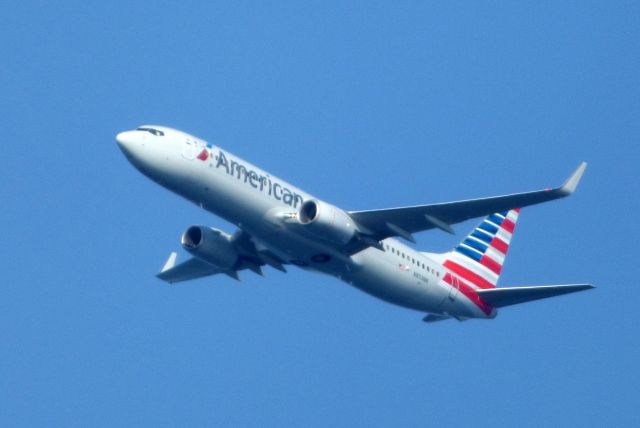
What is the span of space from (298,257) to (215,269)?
7.90 meters

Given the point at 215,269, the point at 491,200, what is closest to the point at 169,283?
the point at 215,269

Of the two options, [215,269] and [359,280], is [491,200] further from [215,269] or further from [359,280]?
[215,269]

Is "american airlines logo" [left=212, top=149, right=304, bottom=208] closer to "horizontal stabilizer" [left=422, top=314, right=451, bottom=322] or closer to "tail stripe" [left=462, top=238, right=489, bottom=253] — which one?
"horizontal stabilizer" [left=422, top=314, right=451, bottom=322]

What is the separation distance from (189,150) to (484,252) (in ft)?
57.6

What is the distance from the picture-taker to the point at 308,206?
45.5 m

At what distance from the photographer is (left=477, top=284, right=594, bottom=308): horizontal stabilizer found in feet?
156

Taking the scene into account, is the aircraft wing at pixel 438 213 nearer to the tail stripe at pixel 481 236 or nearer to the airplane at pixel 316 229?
the airplane at pixel 316 229

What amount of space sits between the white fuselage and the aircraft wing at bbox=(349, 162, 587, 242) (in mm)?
1684

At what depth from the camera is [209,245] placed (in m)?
A: 50.5

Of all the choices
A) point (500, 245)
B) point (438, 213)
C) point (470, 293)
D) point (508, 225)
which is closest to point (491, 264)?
point (500, 245)

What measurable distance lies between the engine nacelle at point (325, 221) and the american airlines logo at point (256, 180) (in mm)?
833

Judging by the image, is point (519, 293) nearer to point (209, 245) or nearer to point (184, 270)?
point (209, 245)

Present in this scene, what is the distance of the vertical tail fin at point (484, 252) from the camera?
53.7 meters

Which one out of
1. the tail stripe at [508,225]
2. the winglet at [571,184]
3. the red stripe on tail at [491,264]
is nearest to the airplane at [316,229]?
the winglet at [571,184]
